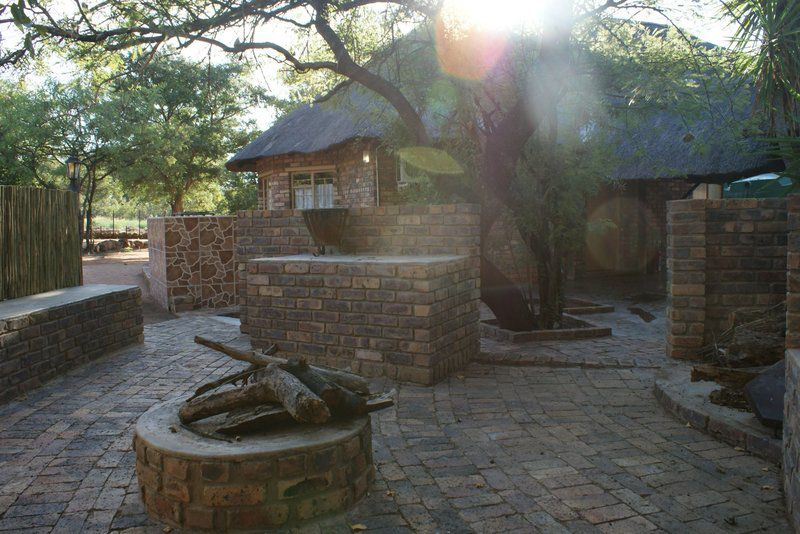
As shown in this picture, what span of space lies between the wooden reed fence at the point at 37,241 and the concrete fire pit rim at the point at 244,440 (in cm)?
382

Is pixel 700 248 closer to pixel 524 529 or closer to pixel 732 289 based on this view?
pixel 732 289

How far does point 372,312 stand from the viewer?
5.28m

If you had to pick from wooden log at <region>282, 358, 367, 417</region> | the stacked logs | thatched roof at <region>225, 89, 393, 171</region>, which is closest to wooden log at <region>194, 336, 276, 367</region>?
the stacked logs

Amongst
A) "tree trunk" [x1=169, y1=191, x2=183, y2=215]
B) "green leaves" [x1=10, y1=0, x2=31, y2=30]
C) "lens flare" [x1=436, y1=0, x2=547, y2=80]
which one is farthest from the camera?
"tree trunk" [x1=169, y1=191, x2=183, y2=215]

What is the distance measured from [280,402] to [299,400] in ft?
0.62

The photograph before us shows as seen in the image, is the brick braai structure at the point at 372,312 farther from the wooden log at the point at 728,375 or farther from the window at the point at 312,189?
the window at the point at 312,189

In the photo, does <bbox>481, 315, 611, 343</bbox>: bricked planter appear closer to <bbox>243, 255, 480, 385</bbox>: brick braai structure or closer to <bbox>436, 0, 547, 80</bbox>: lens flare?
<bbox>243, 255, 480, 385</bbox>: brick braai structure

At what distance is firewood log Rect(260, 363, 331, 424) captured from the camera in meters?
2.84

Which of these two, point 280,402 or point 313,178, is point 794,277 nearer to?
point 280,402

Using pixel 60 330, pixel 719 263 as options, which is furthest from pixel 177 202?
pixel 719 263

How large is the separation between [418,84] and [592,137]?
2.48 meters

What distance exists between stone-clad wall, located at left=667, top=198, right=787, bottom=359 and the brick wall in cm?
739

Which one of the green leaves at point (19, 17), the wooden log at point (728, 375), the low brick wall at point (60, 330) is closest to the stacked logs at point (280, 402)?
the green leaves at point (19, 17)

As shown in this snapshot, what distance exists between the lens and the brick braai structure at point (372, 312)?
5090 millimetres
